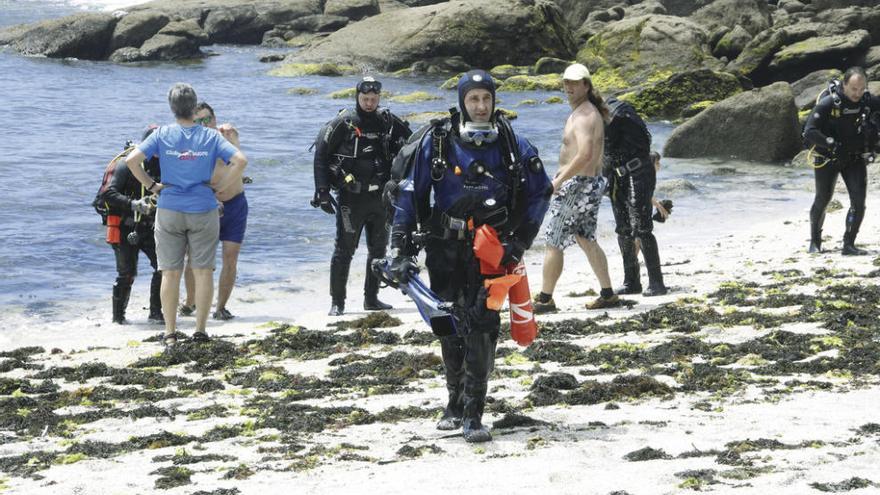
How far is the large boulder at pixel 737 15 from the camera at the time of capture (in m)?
41.2

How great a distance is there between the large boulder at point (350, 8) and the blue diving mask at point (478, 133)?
1736 inches

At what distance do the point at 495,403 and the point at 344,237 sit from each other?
164 inches

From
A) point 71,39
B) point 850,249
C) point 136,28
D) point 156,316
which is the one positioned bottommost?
point 156,316

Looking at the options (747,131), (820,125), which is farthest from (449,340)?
(747,131)

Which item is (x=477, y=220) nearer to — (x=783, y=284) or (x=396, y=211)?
(x=396, y=211)

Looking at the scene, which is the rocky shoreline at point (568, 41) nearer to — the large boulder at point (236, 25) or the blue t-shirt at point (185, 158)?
the large boulder at point (236, 25)

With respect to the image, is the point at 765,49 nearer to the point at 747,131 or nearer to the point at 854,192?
the point at 747,131

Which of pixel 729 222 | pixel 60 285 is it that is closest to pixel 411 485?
pixel 60 285

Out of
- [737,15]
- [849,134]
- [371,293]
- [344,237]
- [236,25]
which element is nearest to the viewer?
[344,237]

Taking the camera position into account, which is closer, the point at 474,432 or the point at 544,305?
the point at 474,432

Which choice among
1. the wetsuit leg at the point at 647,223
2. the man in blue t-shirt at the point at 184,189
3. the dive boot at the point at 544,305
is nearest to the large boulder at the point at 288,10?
the wetsuit leg at the point at 647,223

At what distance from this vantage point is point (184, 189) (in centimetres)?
940

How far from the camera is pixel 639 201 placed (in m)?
11.2

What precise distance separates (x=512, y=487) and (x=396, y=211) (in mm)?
1748
